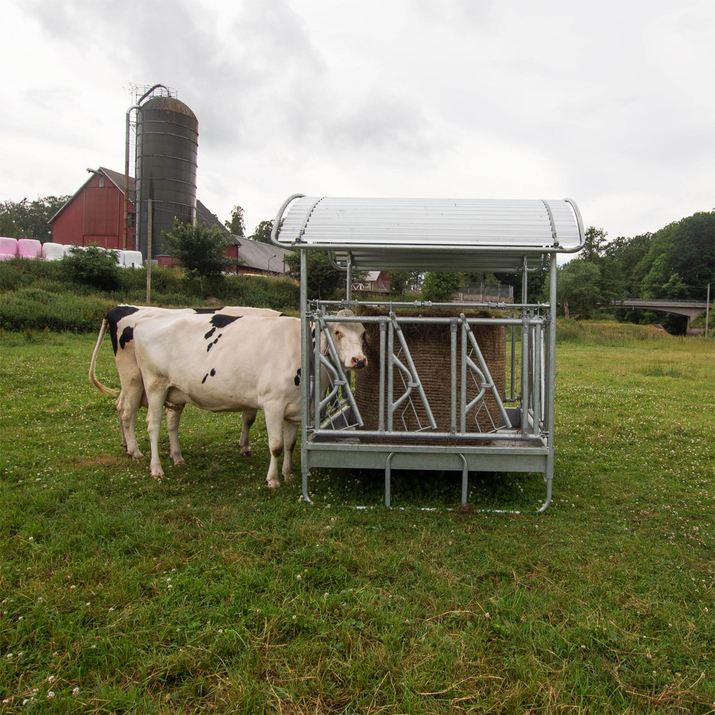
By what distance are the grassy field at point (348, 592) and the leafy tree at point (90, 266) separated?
86.7 ft

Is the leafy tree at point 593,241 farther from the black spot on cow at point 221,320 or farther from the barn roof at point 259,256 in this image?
the black spot on cow at point 221,320

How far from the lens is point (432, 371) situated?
6492 millimetres

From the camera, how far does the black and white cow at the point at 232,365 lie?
648 centimetres

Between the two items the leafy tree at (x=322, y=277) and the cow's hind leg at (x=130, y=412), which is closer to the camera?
the cow's hind leg at (x=130, y=412)

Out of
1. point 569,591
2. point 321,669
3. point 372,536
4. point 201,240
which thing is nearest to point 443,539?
point 372,536

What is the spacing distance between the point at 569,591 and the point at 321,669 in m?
1.98

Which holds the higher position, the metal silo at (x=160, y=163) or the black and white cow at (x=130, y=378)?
the metal silo at (x=160, y=163)

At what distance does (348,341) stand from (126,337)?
351 cm

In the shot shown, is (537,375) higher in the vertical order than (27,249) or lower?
lower

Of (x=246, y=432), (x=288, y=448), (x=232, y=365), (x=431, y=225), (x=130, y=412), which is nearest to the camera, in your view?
(x=431, y=225)

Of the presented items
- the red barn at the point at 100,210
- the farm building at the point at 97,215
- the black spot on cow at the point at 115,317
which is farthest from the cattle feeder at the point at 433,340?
the red barn at the point at 100,210

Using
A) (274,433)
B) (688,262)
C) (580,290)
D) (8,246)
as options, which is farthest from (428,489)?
(688,262)

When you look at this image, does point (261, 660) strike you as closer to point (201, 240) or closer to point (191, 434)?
point (191, 434)

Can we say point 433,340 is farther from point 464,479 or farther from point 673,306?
point 673,306
